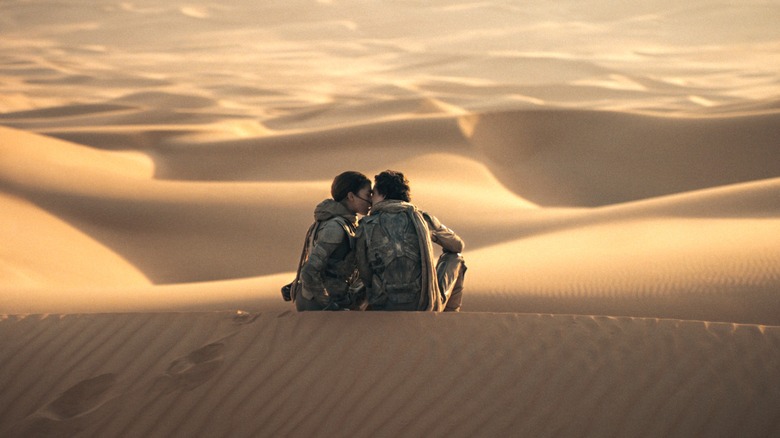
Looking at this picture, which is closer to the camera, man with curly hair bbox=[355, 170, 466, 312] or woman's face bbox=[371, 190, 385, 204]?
man with curly hair bbox=[355, 170, 466, 312]

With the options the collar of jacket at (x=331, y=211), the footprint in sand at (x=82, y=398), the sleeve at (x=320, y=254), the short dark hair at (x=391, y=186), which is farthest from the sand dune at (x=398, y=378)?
the short dark hair at (x=391, y=186)

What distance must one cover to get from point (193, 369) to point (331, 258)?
1.12 metres

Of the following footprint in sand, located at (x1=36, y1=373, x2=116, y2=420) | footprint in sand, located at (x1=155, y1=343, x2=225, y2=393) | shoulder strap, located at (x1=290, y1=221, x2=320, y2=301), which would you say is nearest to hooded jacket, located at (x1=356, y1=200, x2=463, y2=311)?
shoulder strap, located at (x1=290, y1=221, x2=320, y2=301)

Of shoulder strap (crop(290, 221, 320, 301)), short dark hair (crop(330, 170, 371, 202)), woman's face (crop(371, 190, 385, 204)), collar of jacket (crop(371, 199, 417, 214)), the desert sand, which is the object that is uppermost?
short dark hair (crop(330, 170, 371, 202))

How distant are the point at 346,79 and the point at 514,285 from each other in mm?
45559

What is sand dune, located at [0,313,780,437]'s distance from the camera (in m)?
5.09

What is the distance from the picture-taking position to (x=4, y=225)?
13203 millimetres

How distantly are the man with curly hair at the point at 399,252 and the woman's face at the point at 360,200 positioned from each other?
0.09m

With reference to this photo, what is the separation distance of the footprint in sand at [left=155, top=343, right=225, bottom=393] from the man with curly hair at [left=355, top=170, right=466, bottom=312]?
1074mm

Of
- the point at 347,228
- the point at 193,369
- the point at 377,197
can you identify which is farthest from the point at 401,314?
the point at 193,369

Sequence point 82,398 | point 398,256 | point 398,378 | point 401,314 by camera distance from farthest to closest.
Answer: point 401,314
point 398,256
point 82,398
point 398,378

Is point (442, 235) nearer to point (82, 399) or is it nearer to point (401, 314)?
point (401, 314)

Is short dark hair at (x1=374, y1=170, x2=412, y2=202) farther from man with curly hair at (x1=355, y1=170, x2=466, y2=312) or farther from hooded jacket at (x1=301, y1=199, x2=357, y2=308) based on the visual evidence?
hooded jacket at (x1=301, y1=199, x2=357, y2=308)

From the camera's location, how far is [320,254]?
5.65m
